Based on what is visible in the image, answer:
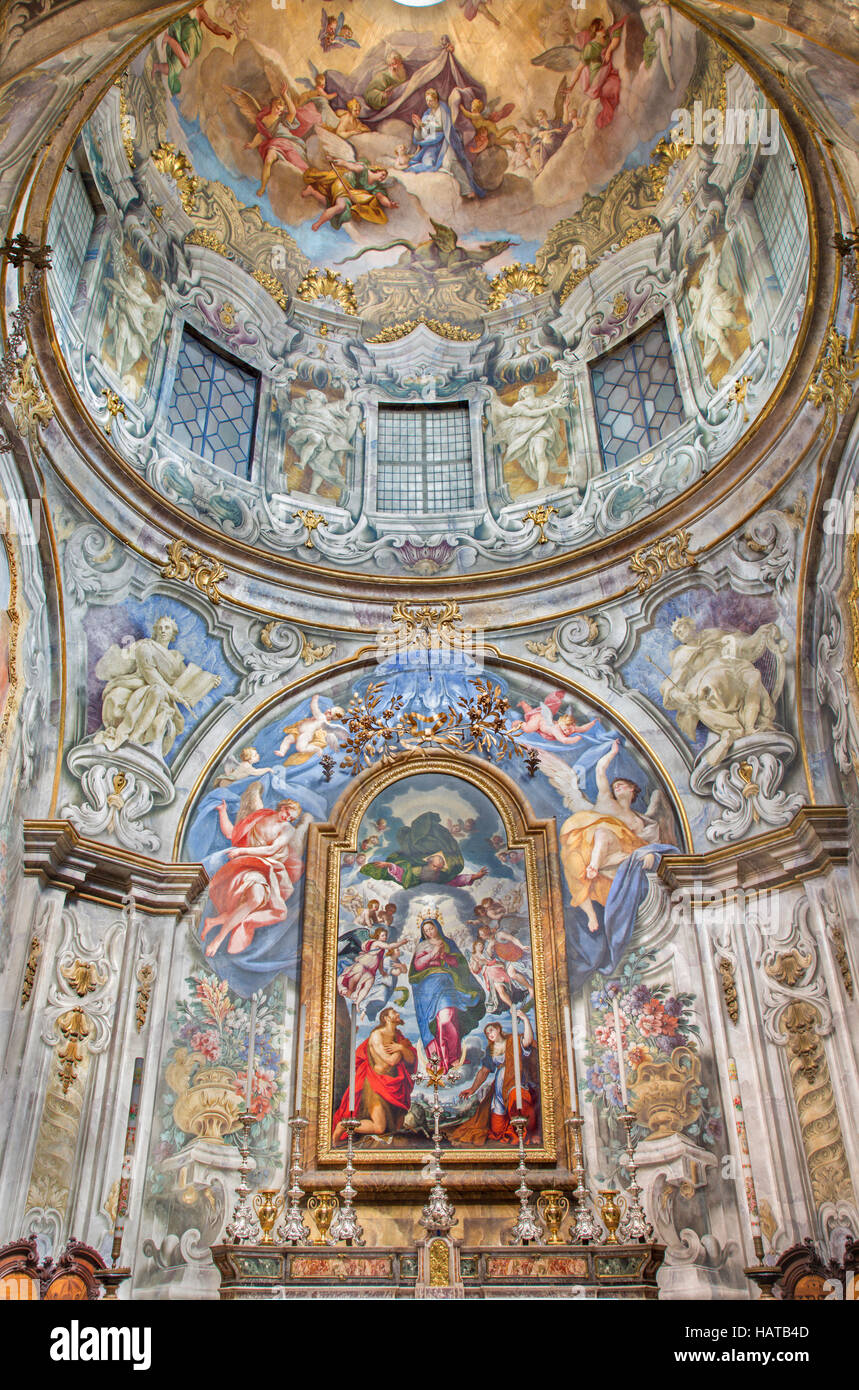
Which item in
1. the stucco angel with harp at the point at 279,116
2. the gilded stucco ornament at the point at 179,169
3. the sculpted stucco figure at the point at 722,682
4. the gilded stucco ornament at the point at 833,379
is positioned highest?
the stucco angel with harp at the point at 279,116

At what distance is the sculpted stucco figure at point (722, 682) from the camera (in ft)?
41.1

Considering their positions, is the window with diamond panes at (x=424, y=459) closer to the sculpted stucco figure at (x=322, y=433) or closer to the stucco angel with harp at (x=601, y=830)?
the sculpted stucco figure at (x=322, y=433)

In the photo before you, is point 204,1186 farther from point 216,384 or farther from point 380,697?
point 216,384

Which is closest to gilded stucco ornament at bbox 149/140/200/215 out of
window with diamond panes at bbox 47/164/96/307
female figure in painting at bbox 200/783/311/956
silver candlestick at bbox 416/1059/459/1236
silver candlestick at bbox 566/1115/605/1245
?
window with diamond panes at bbox 47/164/96/307

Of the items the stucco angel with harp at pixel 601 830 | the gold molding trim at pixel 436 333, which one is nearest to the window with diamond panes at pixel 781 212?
the gold molding trim at pixel 436 333

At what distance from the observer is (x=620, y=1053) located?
11.6 meters

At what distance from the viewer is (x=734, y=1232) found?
33.8 feet

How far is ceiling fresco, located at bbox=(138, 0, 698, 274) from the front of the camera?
1532 centimetres

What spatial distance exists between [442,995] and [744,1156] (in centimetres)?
366

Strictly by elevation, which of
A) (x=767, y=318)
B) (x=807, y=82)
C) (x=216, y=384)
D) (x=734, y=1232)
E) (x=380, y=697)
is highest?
(x=216, y=384)

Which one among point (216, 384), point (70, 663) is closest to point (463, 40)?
point (216, 384)

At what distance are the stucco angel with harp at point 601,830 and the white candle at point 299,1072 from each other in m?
3.50

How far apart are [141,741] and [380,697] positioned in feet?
11.1

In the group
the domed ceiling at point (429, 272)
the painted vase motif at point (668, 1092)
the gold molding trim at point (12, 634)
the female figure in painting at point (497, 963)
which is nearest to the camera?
the gold molding trim at point (12, 634)
